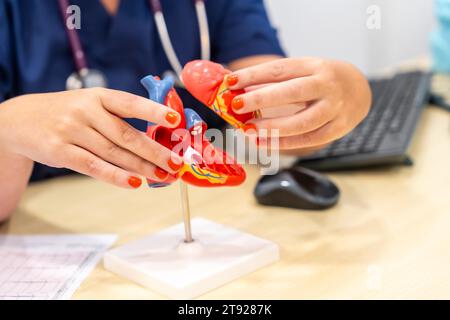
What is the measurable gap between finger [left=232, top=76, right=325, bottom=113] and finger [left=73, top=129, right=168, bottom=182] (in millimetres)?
99

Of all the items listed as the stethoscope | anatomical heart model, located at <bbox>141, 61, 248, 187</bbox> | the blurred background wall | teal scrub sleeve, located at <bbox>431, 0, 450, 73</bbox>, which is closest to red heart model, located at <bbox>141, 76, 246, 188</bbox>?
anatomical heart model, located at <bbox>141, 61, 248, 187</bbox>

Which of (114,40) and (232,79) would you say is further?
(114,40)

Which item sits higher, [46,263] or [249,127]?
[249,127]

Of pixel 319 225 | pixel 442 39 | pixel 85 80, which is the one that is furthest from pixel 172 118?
pixel 442 39

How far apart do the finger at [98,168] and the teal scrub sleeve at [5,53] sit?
33 centimetres

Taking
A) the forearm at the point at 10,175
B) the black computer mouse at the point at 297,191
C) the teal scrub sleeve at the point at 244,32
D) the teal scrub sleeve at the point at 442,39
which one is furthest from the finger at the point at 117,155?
the teal scrub sleeve at the point at 442,39

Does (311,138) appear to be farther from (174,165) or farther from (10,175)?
(10,175)

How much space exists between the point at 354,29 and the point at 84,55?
116 cm

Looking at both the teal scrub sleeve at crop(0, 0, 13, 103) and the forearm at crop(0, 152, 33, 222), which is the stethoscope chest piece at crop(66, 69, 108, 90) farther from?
the forearm at crop(0, 152, 33, 222)

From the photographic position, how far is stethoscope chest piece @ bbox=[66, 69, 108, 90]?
2.80 feet

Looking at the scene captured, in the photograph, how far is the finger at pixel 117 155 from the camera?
525mm

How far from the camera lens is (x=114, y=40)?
878 mm

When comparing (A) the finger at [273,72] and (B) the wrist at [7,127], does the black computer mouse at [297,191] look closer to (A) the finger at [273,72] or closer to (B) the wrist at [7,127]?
(A) the finger at [273,72]

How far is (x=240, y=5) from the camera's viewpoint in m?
0.99
